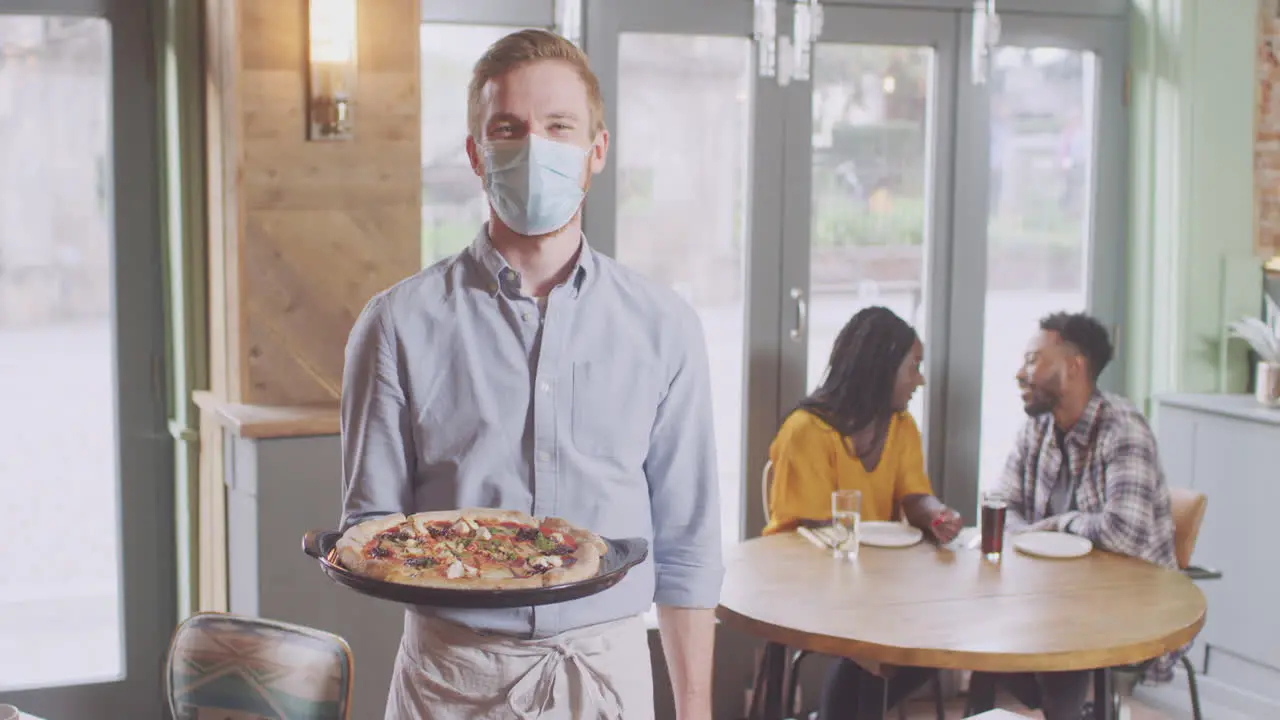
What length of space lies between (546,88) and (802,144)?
2.52 metres

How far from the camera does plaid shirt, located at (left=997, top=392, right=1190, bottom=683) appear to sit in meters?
3.31

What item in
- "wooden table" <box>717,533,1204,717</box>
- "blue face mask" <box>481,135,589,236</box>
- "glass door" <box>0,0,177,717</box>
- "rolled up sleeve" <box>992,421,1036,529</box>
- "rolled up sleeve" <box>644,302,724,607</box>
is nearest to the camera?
"blue face mask" <box>481,135,589,236</box>

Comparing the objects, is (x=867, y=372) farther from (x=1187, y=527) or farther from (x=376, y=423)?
(x=376, y=423)

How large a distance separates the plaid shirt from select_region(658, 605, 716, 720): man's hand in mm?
1898

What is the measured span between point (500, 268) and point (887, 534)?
1.94 m

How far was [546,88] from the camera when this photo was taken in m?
1.54

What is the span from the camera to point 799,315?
4.03 m

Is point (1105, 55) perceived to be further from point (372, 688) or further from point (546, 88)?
point (546, 88)

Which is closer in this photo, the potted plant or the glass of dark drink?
the glass of dark drink

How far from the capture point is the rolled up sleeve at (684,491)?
1.66m

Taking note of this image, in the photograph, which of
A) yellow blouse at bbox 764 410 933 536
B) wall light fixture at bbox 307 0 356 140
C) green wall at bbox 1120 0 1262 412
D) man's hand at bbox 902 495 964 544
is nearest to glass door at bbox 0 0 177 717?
wall light fixture at bbox 307 0 356 140

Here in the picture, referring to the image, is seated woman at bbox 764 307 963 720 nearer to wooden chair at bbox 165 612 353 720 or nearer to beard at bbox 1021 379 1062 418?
beard at bbox 1021 379 1062 418

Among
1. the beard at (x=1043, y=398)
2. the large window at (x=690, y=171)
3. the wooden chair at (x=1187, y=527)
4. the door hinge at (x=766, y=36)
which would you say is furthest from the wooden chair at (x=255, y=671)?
the door hinge at (x=766, y=36)

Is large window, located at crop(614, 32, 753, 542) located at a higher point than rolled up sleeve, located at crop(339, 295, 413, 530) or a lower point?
higher
